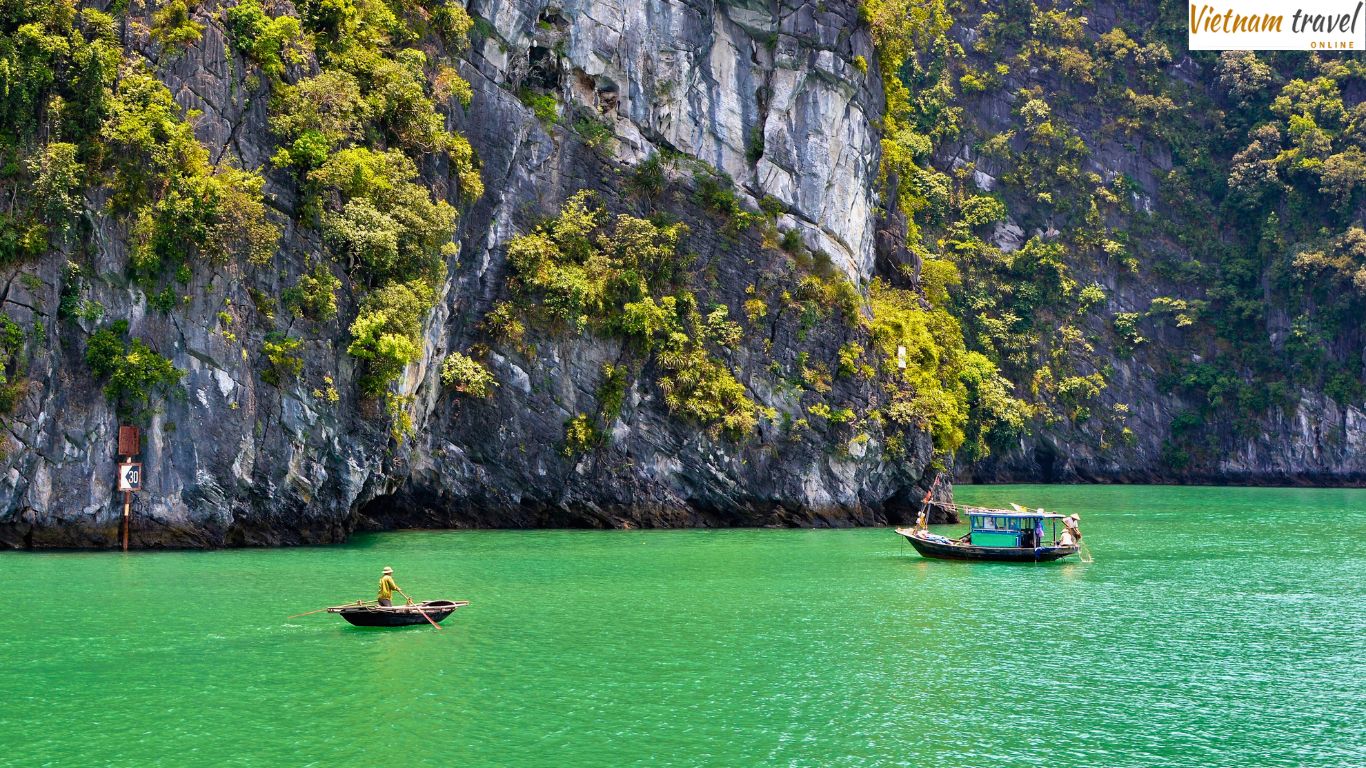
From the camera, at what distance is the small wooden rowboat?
20.3 meters

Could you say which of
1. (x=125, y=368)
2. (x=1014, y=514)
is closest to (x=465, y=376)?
(x=125, y=368)

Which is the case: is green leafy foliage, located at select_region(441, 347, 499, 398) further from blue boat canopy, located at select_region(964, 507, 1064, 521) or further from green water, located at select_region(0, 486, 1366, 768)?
blue boat canopy, located at select_region(964, 507, 1064, 521)

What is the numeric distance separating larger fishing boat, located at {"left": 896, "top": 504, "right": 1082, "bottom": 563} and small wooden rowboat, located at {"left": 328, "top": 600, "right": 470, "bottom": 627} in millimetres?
14387

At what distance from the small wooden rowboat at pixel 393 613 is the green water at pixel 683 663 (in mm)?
327

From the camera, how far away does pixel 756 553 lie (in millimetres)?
32812

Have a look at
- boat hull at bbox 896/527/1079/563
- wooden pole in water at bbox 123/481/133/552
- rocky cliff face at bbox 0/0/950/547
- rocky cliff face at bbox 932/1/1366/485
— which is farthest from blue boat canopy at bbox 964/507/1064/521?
rocky cliff face at bbox 932/1/1366/485

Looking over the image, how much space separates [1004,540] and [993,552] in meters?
0.77

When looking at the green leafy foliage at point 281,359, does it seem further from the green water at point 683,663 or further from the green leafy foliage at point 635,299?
the green leafy foliage at point 635,299

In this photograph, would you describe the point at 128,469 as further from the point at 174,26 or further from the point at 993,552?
the point at 993,552

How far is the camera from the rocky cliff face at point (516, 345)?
96.0ft

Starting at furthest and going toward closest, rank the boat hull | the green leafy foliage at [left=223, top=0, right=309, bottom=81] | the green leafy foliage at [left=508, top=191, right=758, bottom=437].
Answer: the green leafy foliage at [left=508, top=191, right=758, bottom=437] → the boat hull → the green leafy foliage at [left=223, top=0, right=309, bottom=81]

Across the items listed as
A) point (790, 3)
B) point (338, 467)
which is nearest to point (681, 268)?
point (790, 3)

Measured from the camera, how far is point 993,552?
105 ft

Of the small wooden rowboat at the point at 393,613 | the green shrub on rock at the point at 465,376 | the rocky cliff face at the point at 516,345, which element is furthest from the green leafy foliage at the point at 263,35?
the small wooden rowboat at the point at 393,613
